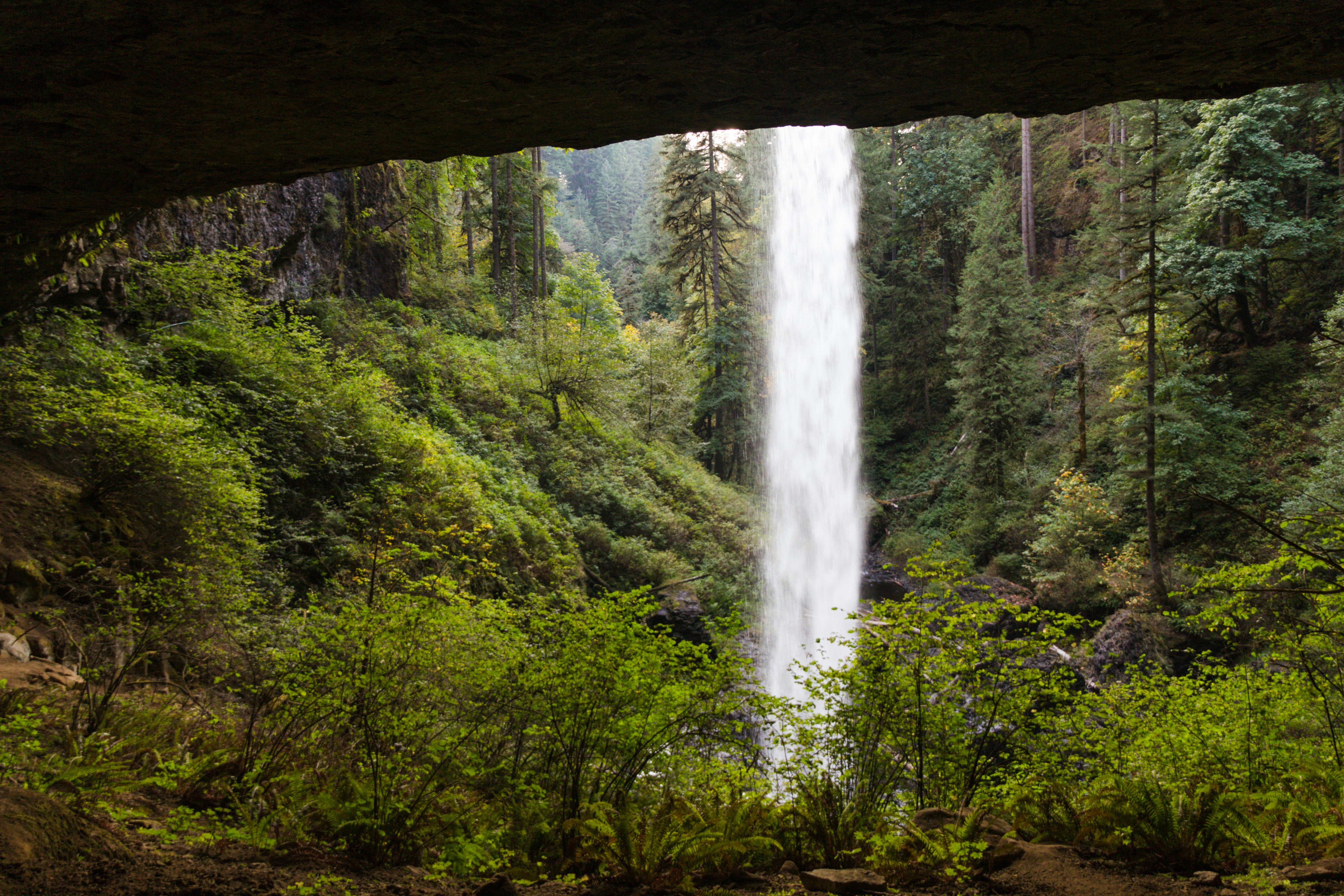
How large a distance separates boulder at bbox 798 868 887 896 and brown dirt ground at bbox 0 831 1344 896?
0.09m

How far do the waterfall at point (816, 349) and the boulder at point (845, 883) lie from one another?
60.4ft

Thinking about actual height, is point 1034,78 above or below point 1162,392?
below

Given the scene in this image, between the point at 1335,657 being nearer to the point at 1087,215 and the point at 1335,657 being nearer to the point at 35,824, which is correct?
the point at 35,824

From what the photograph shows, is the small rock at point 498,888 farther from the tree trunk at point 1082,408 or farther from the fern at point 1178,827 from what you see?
the tree trunk at point 1082,408

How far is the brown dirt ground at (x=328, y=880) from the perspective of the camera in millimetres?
2531

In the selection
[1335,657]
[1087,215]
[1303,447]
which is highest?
[1087,215]

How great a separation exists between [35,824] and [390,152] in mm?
2960

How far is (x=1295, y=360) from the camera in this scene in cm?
1581

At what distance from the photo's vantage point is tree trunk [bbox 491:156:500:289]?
83.0 ft

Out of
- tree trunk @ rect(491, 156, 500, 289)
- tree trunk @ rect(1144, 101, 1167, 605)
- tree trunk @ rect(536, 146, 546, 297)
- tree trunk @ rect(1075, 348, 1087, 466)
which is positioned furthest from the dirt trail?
tree trunk @ rect(491, 156, 500, 289)

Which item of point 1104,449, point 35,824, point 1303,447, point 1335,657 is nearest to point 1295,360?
point 1303,447

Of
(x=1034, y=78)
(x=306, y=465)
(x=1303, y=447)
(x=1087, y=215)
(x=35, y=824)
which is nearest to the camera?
(x=1034, y=78)

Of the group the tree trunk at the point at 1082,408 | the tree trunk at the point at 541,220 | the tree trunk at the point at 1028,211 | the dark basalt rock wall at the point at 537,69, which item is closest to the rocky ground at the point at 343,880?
the dark basalt rock wall at the point at 537,69

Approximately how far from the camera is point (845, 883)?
335cm
